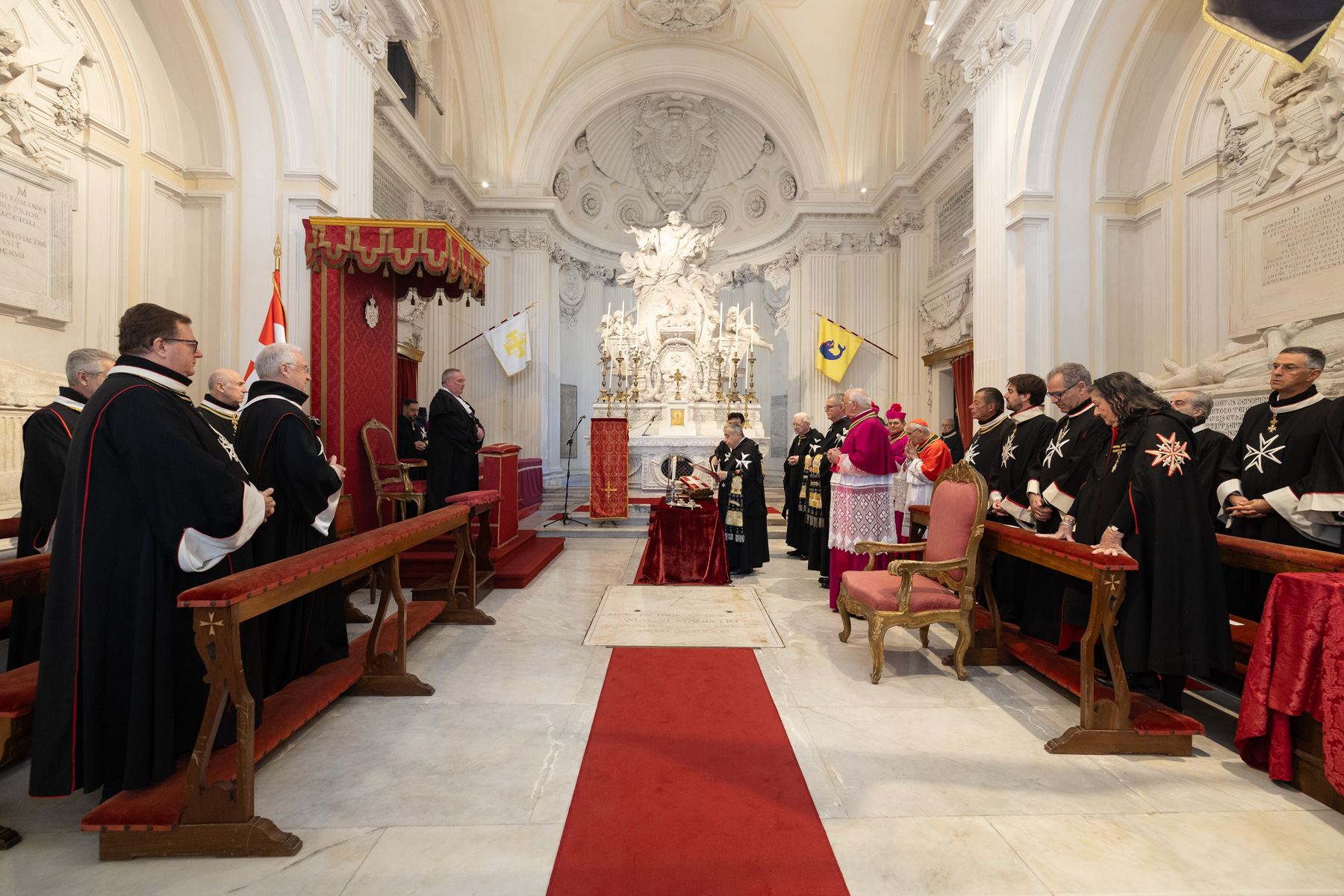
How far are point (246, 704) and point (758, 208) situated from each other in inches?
633

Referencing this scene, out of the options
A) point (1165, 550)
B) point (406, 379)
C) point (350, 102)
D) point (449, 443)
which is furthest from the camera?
point (406, 379)

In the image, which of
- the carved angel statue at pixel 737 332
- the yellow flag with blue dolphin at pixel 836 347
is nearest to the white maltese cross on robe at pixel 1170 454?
the carved angel statue at pixel 737 332

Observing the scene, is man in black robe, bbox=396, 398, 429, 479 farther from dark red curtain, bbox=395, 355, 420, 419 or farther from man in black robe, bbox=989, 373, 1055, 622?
man in black robe, bbox=989, 373, 1055, 622

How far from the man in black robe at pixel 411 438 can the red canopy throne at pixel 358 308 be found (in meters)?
2.27

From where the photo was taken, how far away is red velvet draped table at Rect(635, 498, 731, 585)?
600 centimetres

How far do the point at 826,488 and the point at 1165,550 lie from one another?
11.1 ft

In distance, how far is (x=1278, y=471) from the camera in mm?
3699

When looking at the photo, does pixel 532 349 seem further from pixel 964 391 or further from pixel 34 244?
pixel 34 244

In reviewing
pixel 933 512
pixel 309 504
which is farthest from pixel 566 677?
pixel 933 512

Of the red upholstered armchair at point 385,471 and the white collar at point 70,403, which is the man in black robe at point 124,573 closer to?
Result: the white collar at point 70,403

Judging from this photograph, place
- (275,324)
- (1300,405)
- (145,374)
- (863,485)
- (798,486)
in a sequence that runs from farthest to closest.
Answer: (798,486)
(275,324)
(863,485)
(1300,405)
(145,374)

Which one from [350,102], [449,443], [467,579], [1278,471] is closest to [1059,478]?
[1278,471]

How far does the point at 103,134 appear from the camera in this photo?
17.3 ft

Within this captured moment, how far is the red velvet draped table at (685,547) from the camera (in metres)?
6.00
